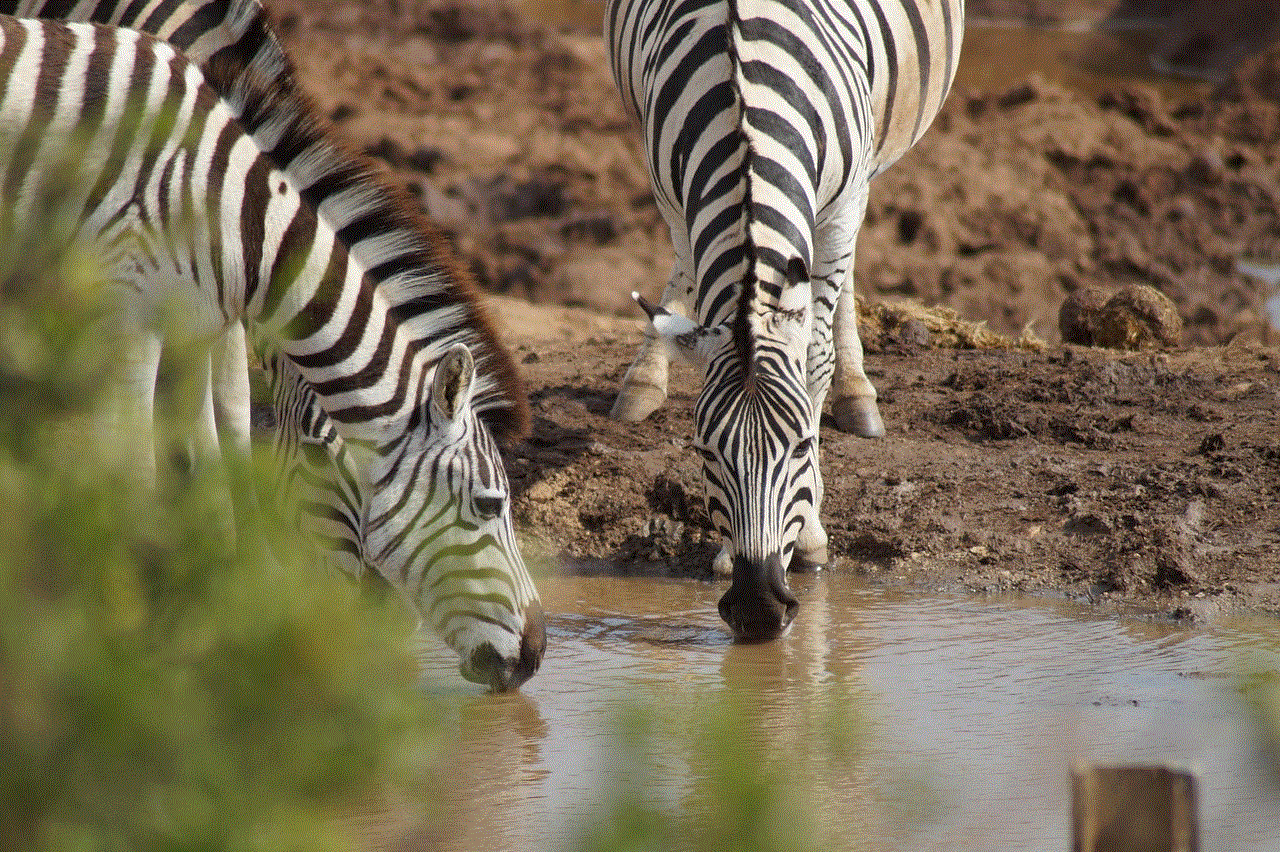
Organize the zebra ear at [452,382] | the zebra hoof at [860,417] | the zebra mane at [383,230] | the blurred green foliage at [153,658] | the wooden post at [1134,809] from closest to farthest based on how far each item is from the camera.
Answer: the blurred green foliage at [153,658], the wooden post at [1134,809], the zebra ear at [452,382], the zebra mane at [383,230], the zebra hoof at [860,417]

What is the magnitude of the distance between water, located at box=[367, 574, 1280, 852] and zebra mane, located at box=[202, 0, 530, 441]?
35.0 inches

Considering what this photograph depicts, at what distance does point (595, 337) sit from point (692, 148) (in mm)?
3174

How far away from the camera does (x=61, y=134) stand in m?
3.86

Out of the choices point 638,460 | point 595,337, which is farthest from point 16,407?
point 595,337

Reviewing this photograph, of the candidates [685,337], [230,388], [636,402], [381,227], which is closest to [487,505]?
[381,227]

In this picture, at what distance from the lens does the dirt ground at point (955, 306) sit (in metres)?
5.47

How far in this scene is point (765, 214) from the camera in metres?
4.91

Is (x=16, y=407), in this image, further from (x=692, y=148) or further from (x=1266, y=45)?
(x=1266, y=45)

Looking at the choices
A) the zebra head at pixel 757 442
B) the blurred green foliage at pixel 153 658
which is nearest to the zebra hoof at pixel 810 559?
the zebra head at pixel 757 442

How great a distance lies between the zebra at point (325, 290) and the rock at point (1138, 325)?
4.67m

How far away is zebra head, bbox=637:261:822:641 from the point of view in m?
4.45

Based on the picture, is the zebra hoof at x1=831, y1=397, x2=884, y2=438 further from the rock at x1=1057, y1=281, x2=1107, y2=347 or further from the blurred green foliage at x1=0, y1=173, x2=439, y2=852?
the blurred green foliage at x1=0, y1=173, x2=439, y2=852

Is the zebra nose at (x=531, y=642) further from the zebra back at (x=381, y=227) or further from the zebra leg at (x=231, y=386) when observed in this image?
the zebra leg at (x=231, y=386)

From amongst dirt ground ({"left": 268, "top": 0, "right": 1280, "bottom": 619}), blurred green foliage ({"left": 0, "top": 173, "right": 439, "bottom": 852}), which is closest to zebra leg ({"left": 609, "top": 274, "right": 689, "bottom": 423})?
dirt ground ({"left": 268, "top": 0, "right": 1280, "bottom": 619})
